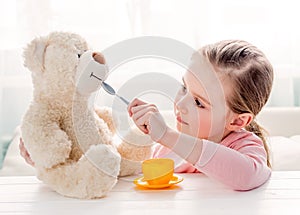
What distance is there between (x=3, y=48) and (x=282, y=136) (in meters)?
1.02

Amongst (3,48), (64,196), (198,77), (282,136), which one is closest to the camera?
(64,196)

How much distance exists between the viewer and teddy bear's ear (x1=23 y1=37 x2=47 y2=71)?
A: 0.82 m

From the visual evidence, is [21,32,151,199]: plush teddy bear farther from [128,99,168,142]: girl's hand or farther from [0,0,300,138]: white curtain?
[0,0,300,138]: white curtain

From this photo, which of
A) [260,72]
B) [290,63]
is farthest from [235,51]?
[290,63]

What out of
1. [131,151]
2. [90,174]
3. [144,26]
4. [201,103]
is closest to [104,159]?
[90,174]

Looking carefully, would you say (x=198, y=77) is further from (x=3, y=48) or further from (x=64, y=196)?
(x=3, y=48)

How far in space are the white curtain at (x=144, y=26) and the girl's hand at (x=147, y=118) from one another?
0.86 m

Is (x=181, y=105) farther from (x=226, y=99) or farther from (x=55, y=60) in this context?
(x=55, y=60)

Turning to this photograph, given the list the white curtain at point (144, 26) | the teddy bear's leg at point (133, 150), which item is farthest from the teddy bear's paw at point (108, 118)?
the white curtain at point (144, 26)

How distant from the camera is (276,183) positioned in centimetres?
90

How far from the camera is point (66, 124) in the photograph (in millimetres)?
848

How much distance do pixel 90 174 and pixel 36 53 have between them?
22 centimetres

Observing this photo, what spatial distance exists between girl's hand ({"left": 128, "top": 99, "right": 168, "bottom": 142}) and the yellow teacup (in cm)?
4

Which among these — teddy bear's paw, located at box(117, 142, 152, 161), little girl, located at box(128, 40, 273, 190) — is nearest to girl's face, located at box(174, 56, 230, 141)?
little girl, located at box(128, 40, 273, 190)
